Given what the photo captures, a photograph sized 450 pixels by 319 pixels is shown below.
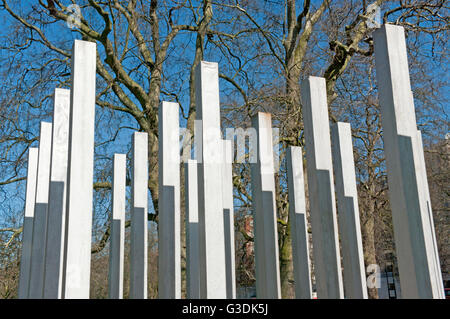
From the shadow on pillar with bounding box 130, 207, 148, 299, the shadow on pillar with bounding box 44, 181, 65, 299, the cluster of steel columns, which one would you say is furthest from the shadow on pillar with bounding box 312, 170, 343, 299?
the shadow on pillar with bounding box 130, 207, 148, 299

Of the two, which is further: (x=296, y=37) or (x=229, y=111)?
(x=229, y=111)

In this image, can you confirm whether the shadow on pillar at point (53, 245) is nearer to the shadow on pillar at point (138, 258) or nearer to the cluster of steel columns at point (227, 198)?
the cluster of steel columns at point (227, 198)

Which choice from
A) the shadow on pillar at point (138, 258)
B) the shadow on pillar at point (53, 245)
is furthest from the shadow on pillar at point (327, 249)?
the shadow on pillar at point (138, 258)

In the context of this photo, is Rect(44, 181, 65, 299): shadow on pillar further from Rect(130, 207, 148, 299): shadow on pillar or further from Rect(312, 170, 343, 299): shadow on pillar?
Rect(312, 170, 343, 299): shadow on pillar

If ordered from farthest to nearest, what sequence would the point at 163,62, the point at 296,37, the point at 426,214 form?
the point at 163,62 < the point at 296,37 < the point at 426,214

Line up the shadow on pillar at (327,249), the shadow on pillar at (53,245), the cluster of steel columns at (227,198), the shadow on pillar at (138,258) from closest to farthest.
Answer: the cluster of steel columns at (227,198), the shadow on pillar at (327,249), the shadow on pillar at (53,245), the shadow on pillar at (138,258)

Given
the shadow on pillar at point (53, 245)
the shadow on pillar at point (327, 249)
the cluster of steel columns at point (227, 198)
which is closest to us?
the cluster of steel columns at point (227, 198)

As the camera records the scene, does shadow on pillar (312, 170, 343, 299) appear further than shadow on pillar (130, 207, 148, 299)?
No

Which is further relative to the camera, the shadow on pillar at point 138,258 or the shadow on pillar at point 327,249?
the shadow on pillar at point 138,258

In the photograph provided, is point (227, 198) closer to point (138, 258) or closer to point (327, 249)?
point (138, 258)

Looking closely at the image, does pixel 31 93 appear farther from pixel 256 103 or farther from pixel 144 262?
pixel 144 262

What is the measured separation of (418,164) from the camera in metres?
2.50
